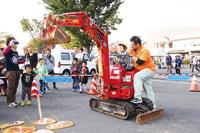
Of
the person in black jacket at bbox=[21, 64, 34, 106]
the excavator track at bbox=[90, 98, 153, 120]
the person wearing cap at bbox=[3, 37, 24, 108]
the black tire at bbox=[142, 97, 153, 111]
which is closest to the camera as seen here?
the excavator track at bbox=[90, 98, 153, 120]

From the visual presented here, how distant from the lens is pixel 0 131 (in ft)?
22.7

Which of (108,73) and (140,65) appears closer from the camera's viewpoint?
(140,65)

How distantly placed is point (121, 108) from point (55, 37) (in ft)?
7.73

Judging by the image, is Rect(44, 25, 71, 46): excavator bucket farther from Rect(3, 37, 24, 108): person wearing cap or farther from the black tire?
the black tire

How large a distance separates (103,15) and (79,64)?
16036 mm

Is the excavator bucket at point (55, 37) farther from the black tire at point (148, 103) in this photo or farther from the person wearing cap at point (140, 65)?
the black tire at point (148, 103)

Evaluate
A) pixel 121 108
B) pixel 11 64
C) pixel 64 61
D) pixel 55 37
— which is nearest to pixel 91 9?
pixel 64 61

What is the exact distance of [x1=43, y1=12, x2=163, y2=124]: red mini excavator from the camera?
8094mm

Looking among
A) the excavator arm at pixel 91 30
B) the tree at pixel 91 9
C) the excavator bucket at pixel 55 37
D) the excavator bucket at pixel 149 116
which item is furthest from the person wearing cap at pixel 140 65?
the tree at pixel 91 9

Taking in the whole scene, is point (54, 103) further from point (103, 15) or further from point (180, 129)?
point (103, 15)

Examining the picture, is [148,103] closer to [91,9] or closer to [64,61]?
[64,61]

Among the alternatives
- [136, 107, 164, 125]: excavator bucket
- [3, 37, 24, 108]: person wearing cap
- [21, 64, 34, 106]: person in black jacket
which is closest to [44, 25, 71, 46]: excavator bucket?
[3, 37, 24, 108]: person wearing cap

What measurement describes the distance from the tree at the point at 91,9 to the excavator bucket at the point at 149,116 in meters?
20.6

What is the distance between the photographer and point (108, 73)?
8555 millimetres
